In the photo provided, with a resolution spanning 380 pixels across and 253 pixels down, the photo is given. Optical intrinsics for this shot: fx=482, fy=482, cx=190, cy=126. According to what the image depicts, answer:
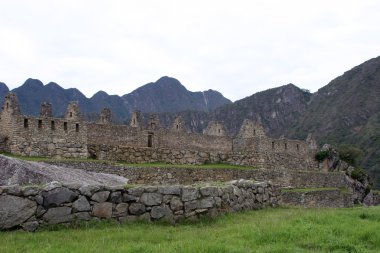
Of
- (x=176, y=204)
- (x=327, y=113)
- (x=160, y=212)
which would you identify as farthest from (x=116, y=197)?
(x=327, y=113)

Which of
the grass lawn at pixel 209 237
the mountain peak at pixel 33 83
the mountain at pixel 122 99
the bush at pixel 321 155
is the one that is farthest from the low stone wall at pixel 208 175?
the mountain peak at pixel 33 83

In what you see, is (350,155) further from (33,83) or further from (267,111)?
(267,111)

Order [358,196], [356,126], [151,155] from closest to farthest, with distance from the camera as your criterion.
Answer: [151,155] → [358,196] → [356,126]

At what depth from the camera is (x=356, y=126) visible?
86250mm

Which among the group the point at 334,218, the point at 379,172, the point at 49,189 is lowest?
the point at 379,172

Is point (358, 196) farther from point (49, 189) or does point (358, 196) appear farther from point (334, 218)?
point (49, 189)

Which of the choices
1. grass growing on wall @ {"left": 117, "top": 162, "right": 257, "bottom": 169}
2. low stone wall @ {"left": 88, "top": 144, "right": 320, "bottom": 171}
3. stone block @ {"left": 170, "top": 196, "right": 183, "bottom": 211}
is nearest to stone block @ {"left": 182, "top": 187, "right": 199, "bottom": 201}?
stone block @ {"left": 170, "top": 196, "right": 183, "bottom": 211}

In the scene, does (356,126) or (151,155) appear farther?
(356,126)

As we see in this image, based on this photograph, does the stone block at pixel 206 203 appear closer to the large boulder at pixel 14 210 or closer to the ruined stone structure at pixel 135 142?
the large boulder at pixel 14 210

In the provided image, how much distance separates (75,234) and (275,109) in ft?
396

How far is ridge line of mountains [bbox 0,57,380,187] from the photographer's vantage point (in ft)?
241

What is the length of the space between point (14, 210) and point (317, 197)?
2093 cm

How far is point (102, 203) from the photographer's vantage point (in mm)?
8367

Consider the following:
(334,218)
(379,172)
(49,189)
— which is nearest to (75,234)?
(49,189)
